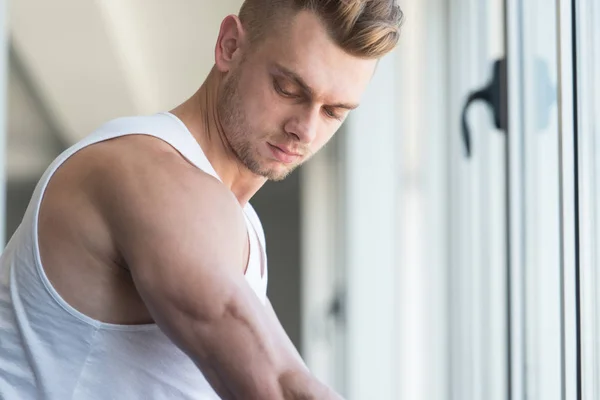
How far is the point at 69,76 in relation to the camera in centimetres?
444

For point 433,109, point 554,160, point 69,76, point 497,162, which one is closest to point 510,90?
point 554,160

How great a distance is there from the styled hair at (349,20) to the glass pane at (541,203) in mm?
558

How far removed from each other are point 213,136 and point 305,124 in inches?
5.2

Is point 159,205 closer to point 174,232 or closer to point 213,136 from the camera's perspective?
point 174,232

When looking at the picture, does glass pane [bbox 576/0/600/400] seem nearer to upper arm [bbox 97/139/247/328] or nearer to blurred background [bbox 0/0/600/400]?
blurred background [bbox 0/0/600/400]

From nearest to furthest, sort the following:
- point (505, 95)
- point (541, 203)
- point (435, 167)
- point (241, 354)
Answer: point (241, 354) → point (541, 203) → point (505, 95) → point (435, 167)

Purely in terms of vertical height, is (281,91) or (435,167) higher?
(281,91)

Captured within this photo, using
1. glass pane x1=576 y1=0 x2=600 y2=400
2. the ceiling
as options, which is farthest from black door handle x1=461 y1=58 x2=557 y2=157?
the ceiling

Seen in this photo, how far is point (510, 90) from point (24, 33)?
7.97ft

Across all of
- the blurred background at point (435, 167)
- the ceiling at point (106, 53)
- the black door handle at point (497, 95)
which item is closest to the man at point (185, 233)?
the blurred background at point (435, 167)

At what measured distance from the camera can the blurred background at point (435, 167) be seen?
61.6 inches

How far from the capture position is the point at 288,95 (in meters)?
1.20

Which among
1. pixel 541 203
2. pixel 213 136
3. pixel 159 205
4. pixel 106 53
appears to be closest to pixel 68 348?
pixel 159 205

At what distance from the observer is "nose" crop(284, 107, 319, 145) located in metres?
1.20
